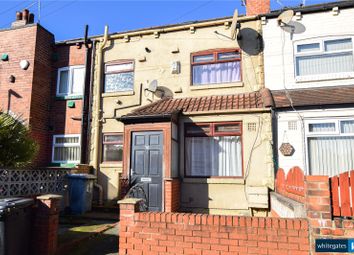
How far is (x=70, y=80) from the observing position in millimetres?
12914

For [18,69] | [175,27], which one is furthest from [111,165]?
[175,27]

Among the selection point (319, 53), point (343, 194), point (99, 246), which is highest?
point (319, 53)

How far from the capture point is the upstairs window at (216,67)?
1106 cm

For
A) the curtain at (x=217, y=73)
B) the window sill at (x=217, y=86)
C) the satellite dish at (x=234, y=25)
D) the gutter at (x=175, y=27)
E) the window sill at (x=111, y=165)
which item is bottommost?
the window sill at (x=111, y=165)

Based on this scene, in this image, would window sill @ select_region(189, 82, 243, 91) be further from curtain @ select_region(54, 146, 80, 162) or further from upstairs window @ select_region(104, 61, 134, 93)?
curtain @ select_region(54, 146, 80, 162)

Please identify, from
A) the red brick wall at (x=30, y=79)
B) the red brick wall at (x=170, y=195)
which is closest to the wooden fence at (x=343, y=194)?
the red brick wall at (x=170, y=195)

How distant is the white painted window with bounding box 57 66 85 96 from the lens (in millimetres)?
12773

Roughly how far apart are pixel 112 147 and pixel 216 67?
4.99 metres

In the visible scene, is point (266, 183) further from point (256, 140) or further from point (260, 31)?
point (260, 31)

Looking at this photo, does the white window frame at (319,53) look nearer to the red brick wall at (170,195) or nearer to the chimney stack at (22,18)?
the red brick wall at (170,195)

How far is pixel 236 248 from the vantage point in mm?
4465

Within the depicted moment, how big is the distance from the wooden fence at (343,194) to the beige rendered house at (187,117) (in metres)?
5.08

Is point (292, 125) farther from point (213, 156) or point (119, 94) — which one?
point (119, 94)

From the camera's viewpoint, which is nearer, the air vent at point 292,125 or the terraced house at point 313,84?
the terraced house at point 313,84
